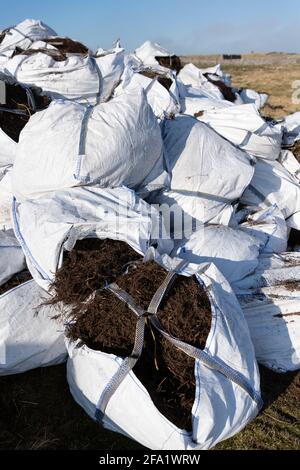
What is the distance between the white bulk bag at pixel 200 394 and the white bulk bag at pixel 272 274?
1.42 ft

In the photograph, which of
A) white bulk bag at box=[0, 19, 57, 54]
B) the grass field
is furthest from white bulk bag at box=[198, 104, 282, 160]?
white bulk bag at box=[0, 19, 57, 54]

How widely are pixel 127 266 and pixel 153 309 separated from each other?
30 cm

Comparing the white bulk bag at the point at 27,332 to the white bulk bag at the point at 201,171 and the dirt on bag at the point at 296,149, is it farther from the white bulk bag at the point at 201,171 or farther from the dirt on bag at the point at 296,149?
the dirt on bag at the point at 296,149

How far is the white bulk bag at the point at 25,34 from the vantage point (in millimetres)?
5031

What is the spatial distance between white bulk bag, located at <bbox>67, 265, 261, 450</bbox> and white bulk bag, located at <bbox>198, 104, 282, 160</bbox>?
1.51 metres

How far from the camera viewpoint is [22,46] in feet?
16.3

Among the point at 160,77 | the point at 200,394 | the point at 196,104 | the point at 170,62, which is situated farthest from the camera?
the point at 170,62

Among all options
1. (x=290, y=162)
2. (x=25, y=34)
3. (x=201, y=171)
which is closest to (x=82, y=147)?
(x=201, y=171)

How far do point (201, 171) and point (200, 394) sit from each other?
150cm

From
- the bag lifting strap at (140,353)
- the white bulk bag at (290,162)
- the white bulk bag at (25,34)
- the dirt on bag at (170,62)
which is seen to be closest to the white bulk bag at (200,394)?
the bag lifting strap at (140,353)

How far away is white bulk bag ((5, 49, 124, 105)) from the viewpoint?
3.65 m

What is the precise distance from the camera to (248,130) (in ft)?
11.2

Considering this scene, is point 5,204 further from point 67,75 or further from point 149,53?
point 149,53
